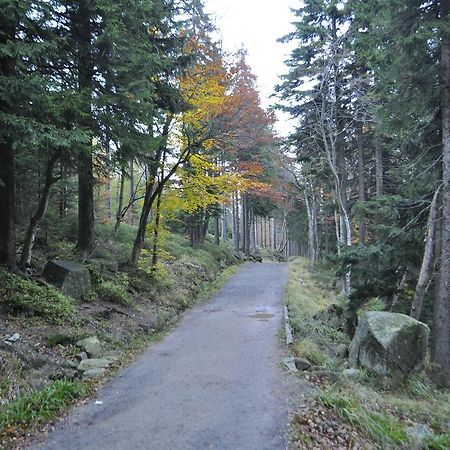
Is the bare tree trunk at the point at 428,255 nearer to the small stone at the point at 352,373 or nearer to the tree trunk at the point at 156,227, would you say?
the small stone at the point at 352,373

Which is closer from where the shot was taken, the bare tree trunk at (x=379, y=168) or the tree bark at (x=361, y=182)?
the bare tree trunk at (x=379, y=168)

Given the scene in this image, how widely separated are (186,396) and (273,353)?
283 centimetres

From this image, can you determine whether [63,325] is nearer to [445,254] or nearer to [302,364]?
[302,364]

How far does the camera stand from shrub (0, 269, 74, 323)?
7.77 m

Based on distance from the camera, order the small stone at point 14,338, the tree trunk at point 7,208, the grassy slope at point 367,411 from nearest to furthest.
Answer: the grassy slope at point 367,411, the small stone at point 14,338, the tree trunk at point 7,208

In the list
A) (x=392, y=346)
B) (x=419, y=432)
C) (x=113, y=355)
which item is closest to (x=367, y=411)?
(x=419, y=432)

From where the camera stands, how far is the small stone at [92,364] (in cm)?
686

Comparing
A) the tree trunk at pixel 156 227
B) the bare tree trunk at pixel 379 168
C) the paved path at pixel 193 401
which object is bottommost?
the paved path at pixel 193 401

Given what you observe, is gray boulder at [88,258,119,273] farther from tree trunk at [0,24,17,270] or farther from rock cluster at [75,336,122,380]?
rock cluster at [75,336,122,380]

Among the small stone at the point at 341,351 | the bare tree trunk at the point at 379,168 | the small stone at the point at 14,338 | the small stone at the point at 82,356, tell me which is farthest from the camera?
the bare tree trunk at the point at 379,168

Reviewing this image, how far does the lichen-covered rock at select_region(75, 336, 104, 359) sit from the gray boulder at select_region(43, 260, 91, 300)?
6.48 ft

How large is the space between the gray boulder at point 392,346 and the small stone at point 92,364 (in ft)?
16.4

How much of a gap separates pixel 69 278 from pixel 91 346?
2416 millimetres

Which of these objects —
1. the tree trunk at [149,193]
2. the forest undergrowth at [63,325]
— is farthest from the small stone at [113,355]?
the tree trunk at [149,193]
